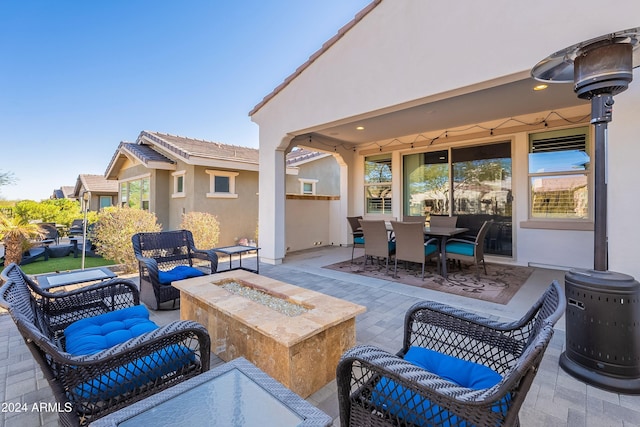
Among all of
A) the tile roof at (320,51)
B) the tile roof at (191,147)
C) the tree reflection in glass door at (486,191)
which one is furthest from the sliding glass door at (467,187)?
the tile roof at (191,147)

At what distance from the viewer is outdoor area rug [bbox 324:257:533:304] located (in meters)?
4.13

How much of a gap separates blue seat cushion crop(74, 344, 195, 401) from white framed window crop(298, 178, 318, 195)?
1035cm

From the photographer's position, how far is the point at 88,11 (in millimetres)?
6621

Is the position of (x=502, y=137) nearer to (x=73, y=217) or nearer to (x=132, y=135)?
(x=132, y=135)

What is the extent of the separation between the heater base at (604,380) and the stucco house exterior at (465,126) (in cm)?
108

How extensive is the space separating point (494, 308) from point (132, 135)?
1286 centimetres

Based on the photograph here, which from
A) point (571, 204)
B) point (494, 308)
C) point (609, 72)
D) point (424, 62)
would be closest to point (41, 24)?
point (424, 62)

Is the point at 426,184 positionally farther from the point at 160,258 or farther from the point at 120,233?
the point at 120,233

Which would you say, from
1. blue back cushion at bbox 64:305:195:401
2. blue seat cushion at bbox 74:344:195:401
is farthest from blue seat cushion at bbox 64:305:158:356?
blue seat cushion at bbox 74:344:195:401

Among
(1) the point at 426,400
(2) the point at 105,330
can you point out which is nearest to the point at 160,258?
(2) the point at 105,330

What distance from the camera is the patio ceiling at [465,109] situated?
4.27 metres

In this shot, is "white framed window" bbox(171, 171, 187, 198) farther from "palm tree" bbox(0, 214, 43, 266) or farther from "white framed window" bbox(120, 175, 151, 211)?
"palm tree" bbox(0, 214, 43, 266)

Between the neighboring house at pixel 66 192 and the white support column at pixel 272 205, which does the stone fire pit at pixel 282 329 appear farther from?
the neighboring house at pixel 66 192

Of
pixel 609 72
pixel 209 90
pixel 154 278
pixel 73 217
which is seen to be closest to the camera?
pixel 609 72
